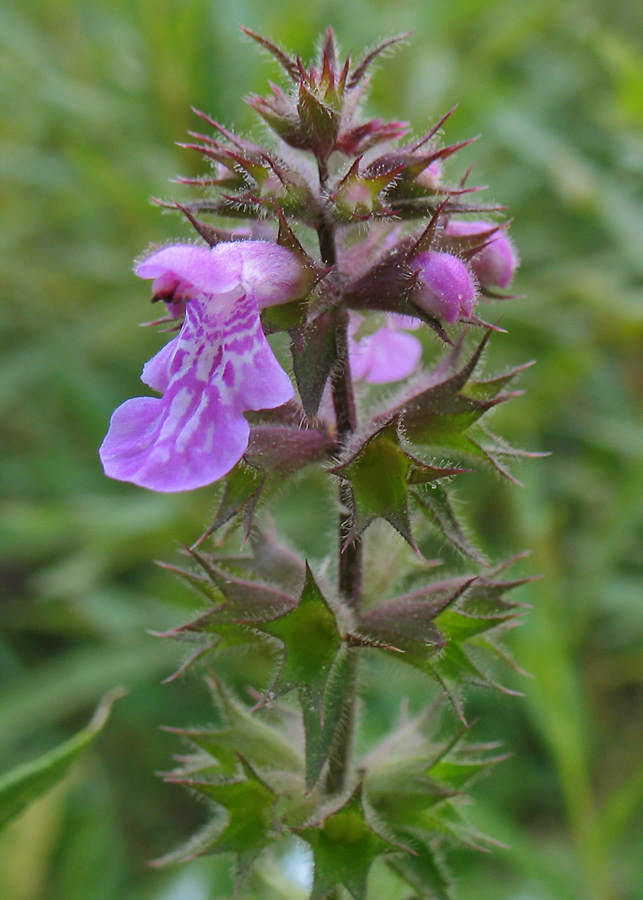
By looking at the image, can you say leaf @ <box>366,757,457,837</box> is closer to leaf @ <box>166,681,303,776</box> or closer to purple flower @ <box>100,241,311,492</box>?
leaf @ <box>166,681,303,776</box>

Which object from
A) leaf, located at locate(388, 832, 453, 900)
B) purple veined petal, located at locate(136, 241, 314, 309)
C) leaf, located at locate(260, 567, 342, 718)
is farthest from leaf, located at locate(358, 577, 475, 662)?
purple veined petal, located at locate(136, 241, 314, 309)

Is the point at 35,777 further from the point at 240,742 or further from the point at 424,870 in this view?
the point at 424,870

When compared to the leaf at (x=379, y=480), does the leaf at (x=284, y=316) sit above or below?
above

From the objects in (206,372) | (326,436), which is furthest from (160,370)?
(326,436)

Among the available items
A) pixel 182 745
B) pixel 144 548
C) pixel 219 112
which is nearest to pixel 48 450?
pixel 144 548

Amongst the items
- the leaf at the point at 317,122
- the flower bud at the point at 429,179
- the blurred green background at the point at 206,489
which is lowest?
the blurred green background at the point at 206,489

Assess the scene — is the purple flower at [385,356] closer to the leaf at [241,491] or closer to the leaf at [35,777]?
the leaf at [241,491]

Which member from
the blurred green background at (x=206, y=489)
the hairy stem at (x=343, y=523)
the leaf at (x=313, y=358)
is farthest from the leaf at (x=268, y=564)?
the blurred green background at (x=206, y=489)
